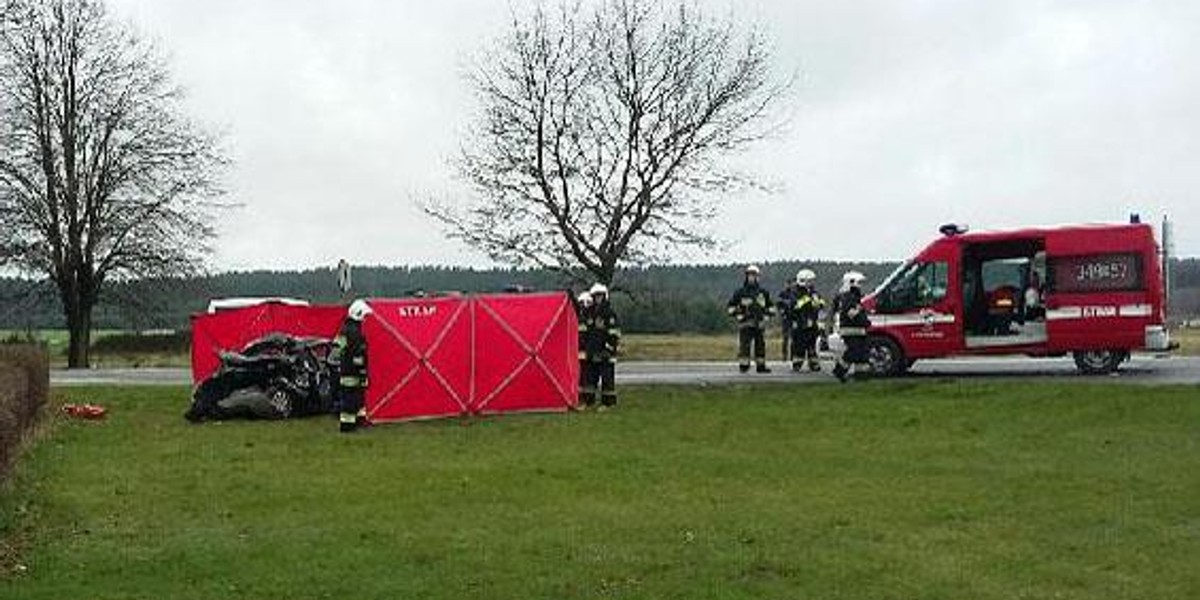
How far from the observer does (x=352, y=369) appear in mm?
18547

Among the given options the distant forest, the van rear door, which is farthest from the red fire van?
the distant forest

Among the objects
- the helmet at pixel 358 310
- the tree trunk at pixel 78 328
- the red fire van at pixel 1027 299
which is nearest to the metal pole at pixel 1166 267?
the red fire van at pixel 1027 299

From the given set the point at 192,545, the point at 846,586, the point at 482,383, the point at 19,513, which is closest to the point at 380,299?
the point at 482,383

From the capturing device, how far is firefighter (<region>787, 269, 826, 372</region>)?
23672mm

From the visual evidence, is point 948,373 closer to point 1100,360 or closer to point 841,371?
point 841,371

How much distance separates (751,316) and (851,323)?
289 cm

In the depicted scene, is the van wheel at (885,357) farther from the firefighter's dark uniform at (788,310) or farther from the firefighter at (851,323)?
the firefighter's dark uniform at (788,310)

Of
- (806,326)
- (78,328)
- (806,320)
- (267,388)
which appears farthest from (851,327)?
(78,328)

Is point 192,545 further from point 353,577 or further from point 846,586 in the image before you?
point 846,586

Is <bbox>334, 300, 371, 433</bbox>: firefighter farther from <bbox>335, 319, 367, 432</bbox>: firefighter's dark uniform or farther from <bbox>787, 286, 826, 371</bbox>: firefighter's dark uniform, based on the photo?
<bbox>787, 286, 826, 371</bbox>: firefighter's dark uniform

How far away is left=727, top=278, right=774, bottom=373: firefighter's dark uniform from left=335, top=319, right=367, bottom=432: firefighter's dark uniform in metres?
7.67

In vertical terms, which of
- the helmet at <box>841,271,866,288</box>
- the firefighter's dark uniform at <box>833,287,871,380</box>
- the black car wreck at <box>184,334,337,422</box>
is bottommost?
the black car wreck at <box>184,334,337,422</box>

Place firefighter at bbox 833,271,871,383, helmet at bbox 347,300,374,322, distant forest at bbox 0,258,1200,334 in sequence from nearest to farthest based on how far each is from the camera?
helmet at bbox 347,300,374,322, firefighter at bbox 833,271,871,383, distant forest at bbox 0,258,1200,334

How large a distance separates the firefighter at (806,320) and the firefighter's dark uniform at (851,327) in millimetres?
1155
